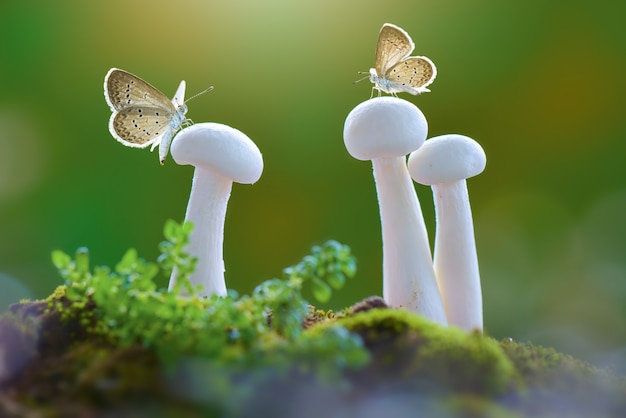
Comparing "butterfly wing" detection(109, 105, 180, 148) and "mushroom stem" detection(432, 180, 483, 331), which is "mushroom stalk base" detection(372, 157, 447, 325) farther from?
"butterfly wing" detection(109, 105, 180, 148)

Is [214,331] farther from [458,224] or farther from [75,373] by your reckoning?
[458,224]

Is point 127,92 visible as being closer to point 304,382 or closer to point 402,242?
point 402,242

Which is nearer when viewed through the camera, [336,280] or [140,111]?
[336,280]

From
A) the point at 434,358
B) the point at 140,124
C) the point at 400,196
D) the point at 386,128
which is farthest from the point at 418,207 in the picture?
the point at 140,124

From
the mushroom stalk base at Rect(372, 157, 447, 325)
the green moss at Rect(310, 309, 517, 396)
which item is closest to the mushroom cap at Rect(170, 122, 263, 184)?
the mushroom stalk base at Rect(372, 157, 447, 325)

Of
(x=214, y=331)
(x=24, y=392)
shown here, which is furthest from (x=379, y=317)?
(x=24, y=392)

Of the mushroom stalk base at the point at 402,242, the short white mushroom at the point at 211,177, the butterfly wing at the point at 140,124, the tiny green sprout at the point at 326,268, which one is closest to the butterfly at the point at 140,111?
the butterfly wing at the point at 140,124
